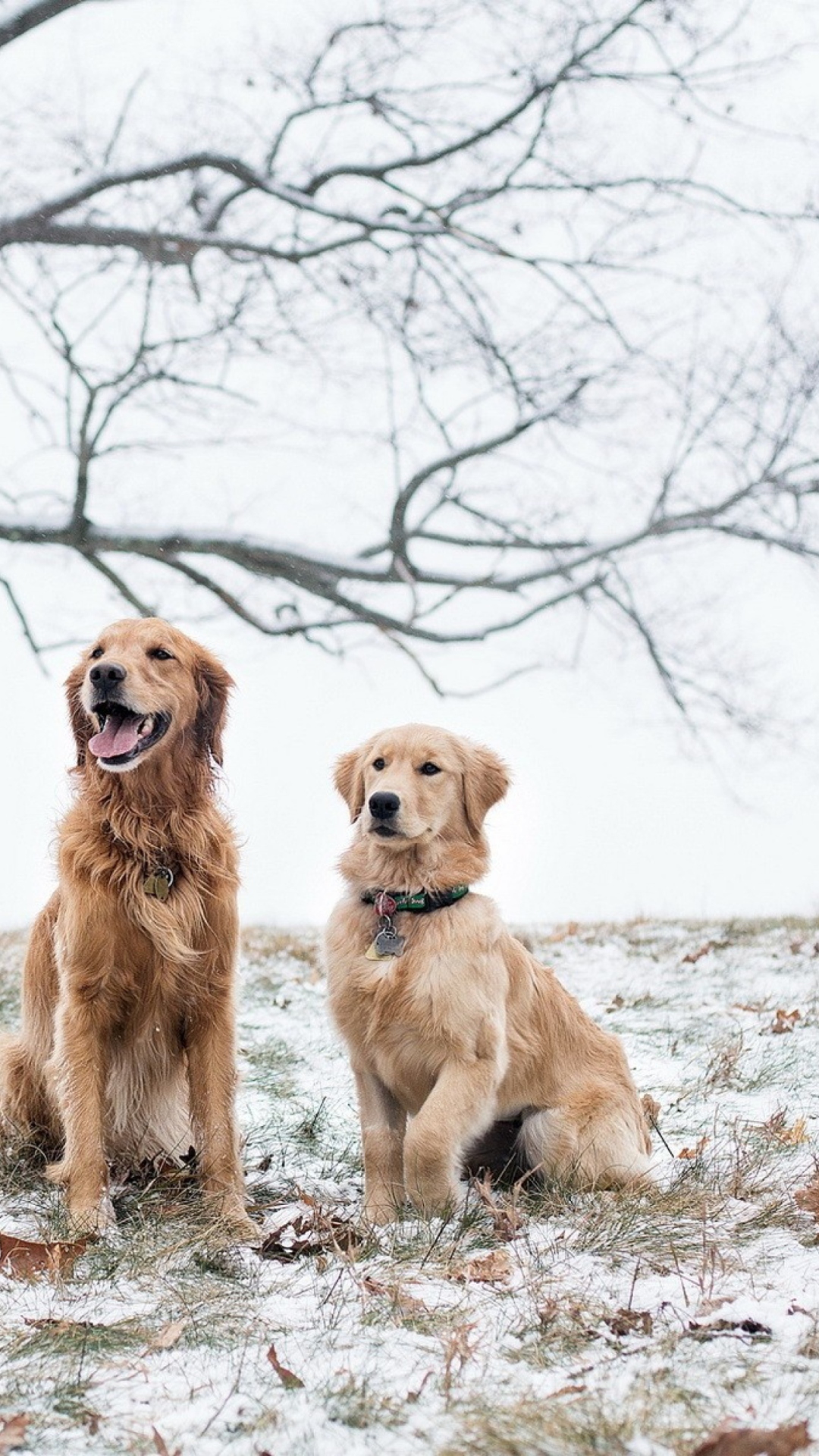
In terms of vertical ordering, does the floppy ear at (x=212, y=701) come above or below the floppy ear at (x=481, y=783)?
above

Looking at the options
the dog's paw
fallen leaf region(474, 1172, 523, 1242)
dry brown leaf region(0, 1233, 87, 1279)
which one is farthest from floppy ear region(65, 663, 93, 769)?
fallen leaf region(474, 1172, 523, 1242)

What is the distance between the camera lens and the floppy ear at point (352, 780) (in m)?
4.16

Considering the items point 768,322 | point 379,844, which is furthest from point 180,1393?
point 768,322

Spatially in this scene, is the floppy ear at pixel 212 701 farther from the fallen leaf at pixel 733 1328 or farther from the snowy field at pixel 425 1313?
the fallen leaf at pixel 733 1328

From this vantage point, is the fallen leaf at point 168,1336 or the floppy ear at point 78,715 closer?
the fallen leaf at point 168,1336

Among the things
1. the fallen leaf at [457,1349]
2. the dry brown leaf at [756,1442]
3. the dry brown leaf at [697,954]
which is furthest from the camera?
the dry brown leaf at [697,954]

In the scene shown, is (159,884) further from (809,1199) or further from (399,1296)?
(809,1199)

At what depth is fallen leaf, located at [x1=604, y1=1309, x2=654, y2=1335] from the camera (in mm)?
2596

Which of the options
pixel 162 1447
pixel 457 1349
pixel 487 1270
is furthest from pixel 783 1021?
pixel 162 1447

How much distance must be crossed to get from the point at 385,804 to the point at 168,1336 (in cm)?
161

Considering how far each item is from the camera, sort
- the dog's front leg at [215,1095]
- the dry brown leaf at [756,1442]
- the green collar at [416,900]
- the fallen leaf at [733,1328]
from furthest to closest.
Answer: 1. the green collar at [416,900]
2. the dog's front leg at [215,1095]
3. the fallen leaf at [733,1328]
4. the dry brown leaf at [756,1442]

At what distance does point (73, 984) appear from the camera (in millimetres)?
3660

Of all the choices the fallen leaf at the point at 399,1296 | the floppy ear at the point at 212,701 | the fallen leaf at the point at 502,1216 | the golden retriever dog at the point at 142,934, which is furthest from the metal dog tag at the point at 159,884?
the fallen leaf at the point at 399,1296

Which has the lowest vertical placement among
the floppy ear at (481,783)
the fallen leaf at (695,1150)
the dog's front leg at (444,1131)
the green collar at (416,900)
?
the fallen leaf at (695,1150)
